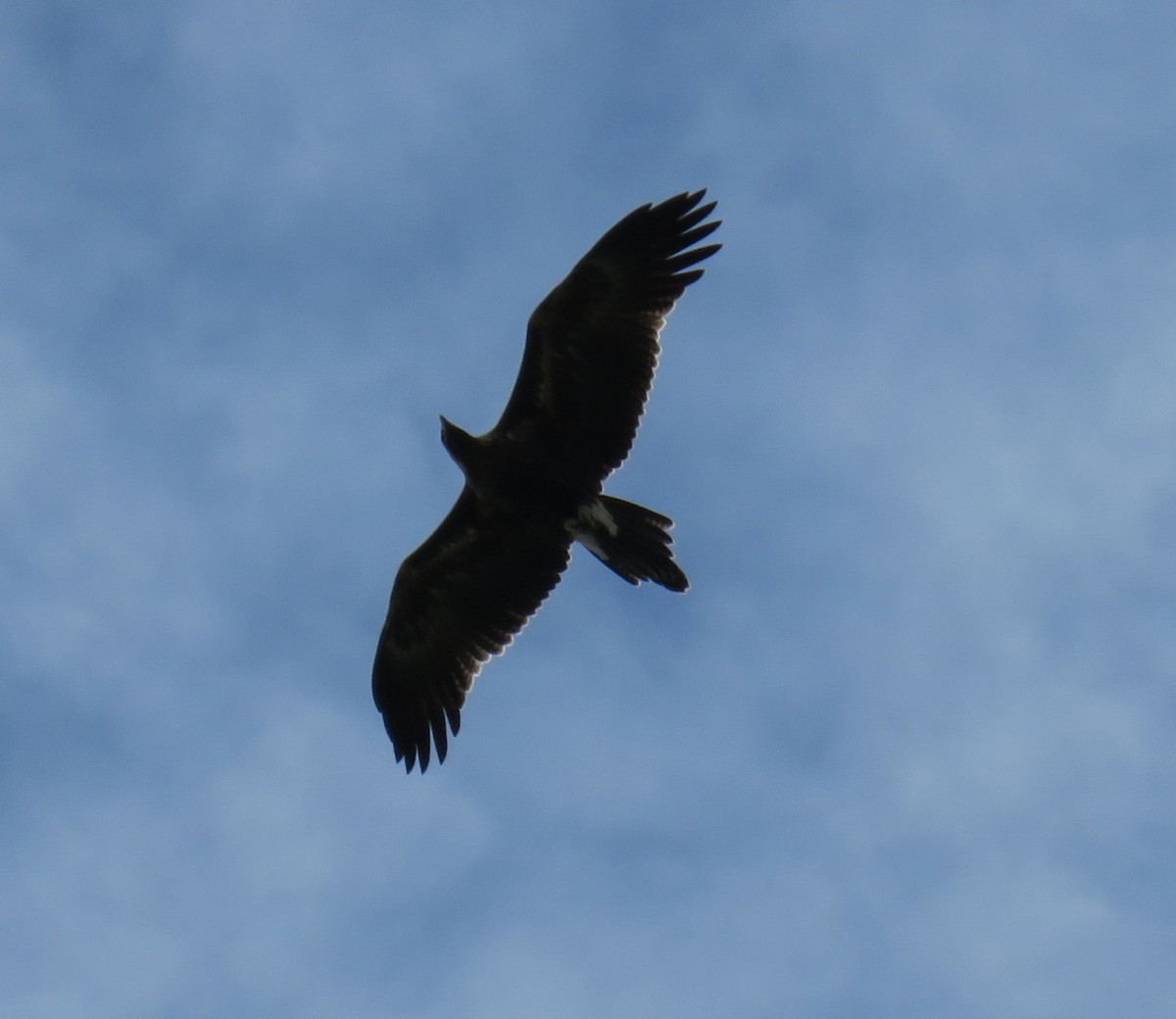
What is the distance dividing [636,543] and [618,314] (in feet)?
6.15

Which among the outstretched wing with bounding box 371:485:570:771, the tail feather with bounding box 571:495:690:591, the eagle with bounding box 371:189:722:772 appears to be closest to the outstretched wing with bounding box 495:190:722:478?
the eagle with bounding box 371:189:722:772

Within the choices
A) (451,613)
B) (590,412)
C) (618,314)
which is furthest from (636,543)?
(451,613)

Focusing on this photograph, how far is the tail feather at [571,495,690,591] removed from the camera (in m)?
14.2

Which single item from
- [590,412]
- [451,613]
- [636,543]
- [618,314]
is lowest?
[636,543]

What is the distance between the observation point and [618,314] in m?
14.5

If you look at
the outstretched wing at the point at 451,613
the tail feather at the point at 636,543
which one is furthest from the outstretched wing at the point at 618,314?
the outstretched wing at the point at 451,613

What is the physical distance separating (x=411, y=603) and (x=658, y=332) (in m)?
3.41

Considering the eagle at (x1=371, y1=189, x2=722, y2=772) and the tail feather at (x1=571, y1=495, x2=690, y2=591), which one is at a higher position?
the eagle at (x1=371, y1=189, x2=722, y2=772)

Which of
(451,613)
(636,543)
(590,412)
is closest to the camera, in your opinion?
(636,543)

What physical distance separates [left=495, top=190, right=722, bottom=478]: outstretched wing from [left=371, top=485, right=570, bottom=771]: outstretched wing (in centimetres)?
127

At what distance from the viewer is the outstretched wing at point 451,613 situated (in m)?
15.5

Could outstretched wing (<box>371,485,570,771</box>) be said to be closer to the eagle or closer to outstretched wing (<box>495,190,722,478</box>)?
the eagle

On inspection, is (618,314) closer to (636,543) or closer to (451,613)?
(636,543)

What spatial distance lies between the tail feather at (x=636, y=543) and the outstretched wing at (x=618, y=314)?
0.44 m
